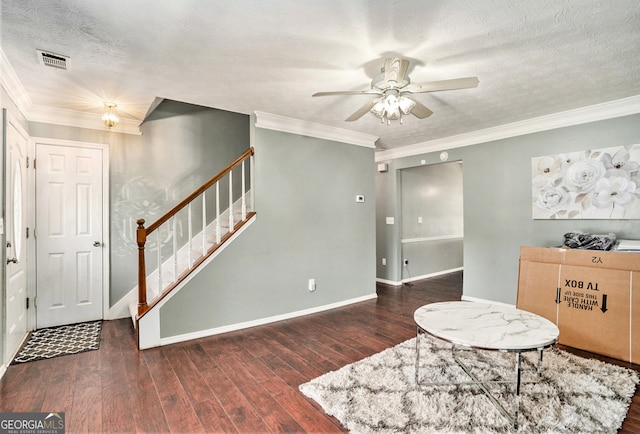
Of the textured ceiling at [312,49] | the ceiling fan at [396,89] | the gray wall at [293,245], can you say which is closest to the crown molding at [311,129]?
the gray wall at [293,245]

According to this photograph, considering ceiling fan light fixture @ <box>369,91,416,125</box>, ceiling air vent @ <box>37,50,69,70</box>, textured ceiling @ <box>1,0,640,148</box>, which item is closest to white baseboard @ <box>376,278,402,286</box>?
textured ceiling @ <box>1,0,640,148</box>

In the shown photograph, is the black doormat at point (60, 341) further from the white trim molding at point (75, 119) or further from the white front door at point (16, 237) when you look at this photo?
the white trim molding at point (75, 119)

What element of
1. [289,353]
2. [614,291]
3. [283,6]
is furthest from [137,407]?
[614,291]

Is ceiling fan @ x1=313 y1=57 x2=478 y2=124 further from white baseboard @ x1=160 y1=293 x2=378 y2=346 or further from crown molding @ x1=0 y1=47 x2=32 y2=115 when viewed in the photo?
white baseboard @ x1=160 y1=293 x2=378 y2=346

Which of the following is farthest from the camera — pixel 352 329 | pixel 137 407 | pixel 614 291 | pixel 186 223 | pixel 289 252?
pixel 186 223

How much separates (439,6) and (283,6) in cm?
88

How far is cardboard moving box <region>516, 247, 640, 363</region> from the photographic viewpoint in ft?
9.28

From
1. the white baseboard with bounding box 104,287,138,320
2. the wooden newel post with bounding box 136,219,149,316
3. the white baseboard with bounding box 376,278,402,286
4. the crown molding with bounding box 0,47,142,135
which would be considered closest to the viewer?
the crown molding with bounding box 0,47,142,135

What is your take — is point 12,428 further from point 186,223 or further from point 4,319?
point 186,223

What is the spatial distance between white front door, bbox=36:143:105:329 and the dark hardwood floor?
0.48 meters

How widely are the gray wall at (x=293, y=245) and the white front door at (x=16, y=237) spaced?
1205 millimetres

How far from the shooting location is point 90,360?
280 cm

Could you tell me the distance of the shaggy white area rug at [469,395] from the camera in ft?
6.16

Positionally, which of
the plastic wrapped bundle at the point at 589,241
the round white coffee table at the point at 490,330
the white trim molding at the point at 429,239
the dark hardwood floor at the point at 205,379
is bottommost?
the dark hardwood floor at the point at 205,379
